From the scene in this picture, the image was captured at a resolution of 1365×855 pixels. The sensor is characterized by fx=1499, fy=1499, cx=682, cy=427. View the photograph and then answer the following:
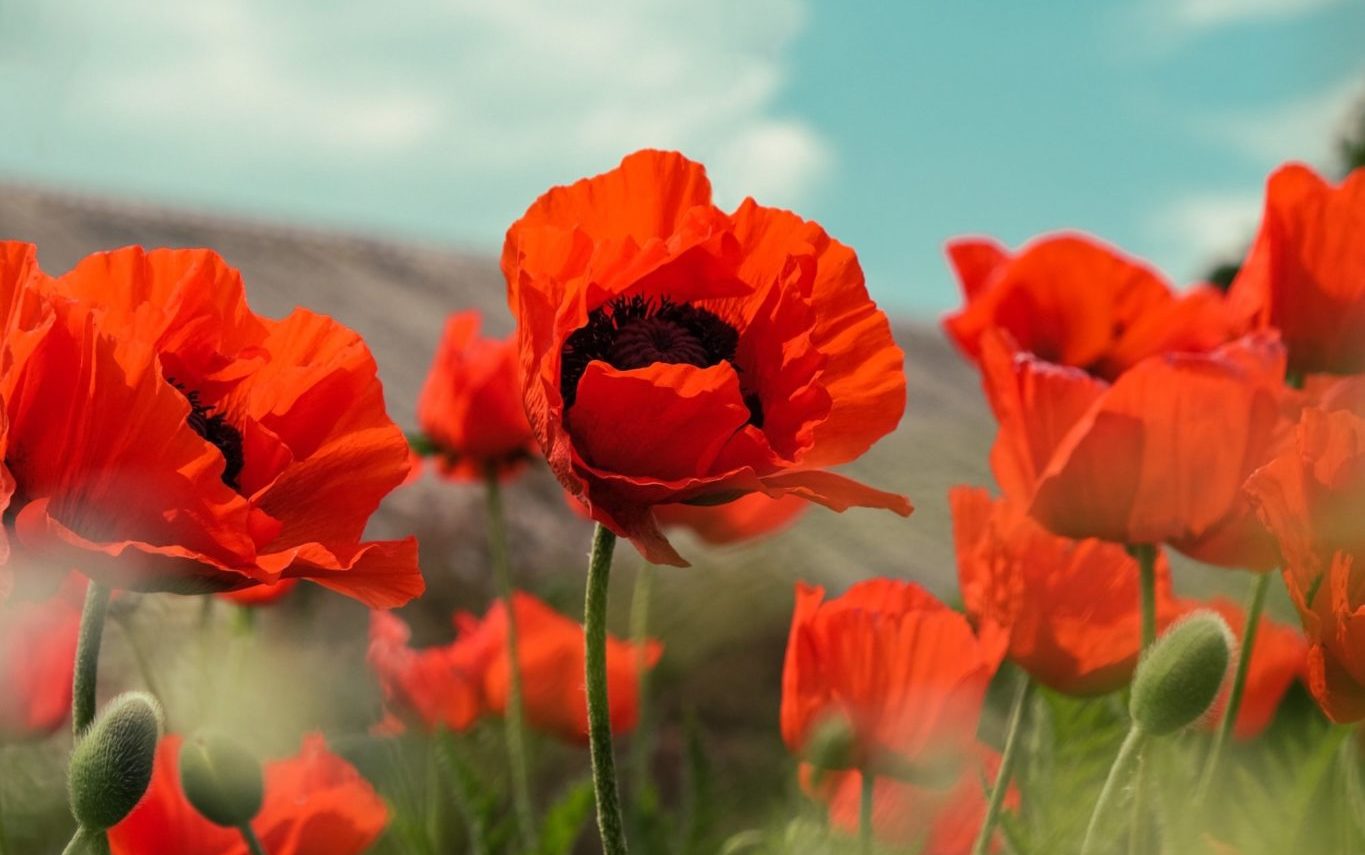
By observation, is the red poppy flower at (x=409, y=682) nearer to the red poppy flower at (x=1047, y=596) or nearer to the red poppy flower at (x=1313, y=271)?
the red poppy flower at (x=1047, y=596)

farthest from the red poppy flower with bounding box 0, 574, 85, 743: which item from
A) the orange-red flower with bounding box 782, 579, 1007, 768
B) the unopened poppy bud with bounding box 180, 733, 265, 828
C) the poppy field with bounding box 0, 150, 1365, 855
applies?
the orange-red flower with bounding box 782, 579, 1007, 768

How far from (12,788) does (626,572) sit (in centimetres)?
66

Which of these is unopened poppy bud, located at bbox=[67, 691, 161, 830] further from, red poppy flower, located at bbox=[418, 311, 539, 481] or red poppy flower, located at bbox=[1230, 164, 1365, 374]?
red poppy flower, located at bbox=[418, 311, 539, 481]

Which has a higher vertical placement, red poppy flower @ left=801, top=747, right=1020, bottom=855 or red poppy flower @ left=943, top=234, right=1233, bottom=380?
red poppy flower @ left=943, top=234, right=1233, bottom=380

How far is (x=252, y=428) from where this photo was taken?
1.33ft

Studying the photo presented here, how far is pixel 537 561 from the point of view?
1.72 m

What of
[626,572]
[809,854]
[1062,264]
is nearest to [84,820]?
[809,854]

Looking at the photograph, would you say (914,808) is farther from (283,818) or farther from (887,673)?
(283,818)

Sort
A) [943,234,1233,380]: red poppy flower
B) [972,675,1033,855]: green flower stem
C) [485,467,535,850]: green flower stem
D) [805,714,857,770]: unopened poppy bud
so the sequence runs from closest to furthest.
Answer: [972,675,1033,855]: green flower stem
[805,714,857,770]: unopened poppy bud
[485,467,535,850]: green flower stem
[943,234,1233,380]: red poppy flower

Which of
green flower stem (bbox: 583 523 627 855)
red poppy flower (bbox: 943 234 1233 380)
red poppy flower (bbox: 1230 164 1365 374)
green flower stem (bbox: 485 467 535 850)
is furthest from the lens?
red poppy flower (bbox: 943 234 1233 380)

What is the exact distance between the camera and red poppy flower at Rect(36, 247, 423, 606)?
374 millimetres

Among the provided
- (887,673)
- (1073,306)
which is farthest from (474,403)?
(887,673)

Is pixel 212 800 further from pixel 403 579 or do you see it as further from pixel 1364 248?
pixel 1364 248

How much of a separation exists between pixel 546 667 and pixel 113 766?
651mm
